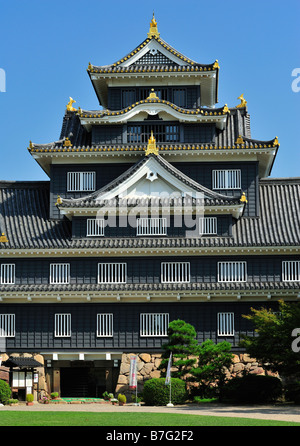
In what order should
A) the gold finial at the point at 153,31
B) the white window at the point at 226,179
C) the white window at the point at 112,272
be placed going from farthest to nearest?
the gold finial at the point at 153,31 < the white window at the point at 226,179 < the white window at the point at 112,272

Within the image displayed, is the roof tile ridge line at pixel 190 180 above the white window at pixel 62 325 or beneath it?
above

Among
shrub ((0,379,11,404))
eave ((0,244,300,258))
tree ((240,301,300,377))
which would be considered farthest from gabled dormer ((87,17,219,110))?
shrub ((0,379,11,404))

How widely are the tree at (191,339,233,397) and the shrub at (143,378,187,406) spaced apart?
147 centimetres

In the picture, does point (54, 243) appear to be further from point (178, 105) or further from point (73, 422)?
point (73, 422)

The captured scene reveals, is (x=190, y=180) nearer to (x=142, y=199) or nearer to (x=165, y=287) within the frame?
(x=142, y=199)

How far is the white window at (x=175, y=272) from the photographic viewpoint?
145 ft

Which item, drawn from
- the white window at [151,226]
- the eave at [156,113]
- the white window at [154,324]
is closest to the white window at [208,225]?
the white window at [151,226]

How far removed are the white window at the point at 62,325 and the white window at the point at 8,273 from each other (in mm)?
3326

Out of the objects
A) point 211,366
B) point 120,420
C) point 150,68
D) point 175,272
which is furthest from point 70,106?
point 120,420

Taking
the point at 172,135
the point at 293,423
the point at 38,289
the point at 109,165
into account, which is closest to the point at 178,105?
the point at 172,135

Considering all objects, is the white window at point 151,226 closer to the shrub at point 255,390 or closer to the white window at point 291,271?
the white window at point 291,271

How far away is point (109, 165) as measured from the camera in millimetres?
47219

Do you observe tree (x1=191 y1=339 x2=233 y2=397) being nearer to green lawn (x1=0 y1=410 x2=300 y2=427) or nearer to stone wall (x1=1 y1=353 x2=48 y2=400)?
green lawn (x1=0 y1=410 x2=300 y2=427)

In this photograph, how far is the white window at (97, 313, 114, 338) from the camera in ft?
144
